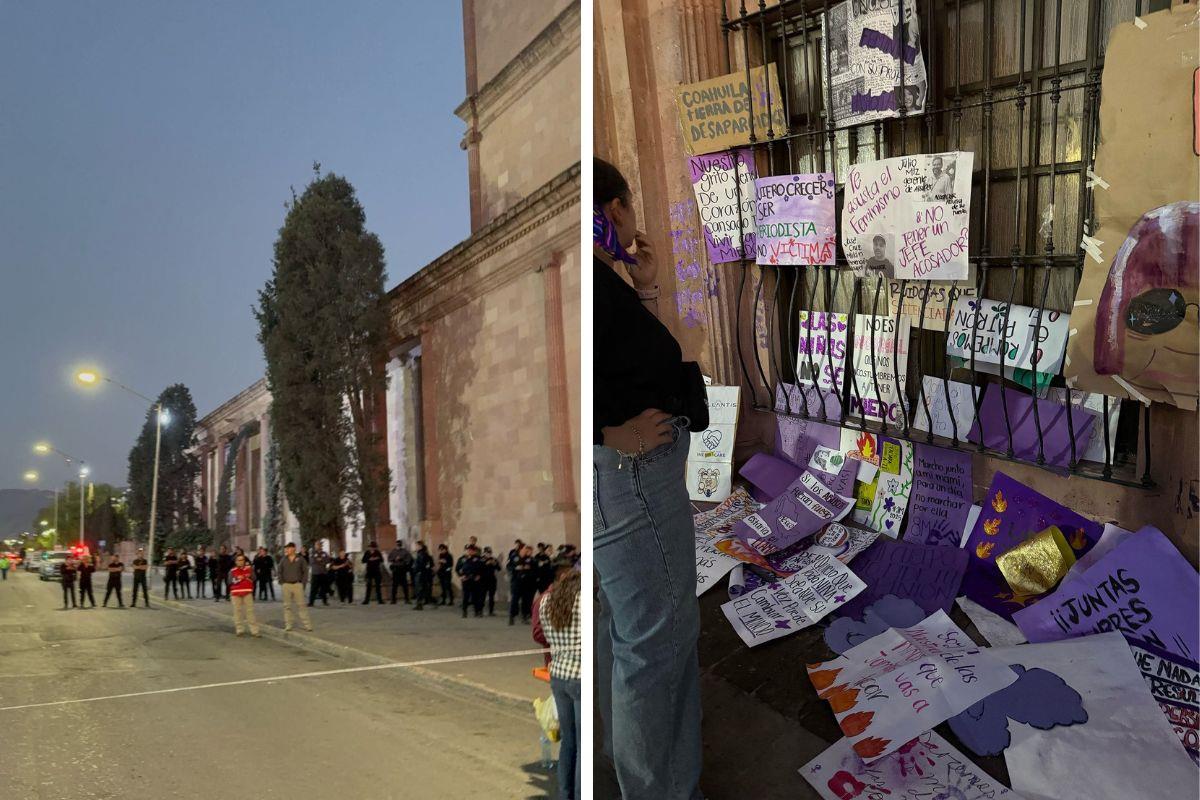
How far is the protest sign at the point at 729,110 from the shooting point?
1.32 m

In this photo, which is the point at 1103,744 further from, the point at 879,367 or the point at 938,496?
→ the point at 879,367

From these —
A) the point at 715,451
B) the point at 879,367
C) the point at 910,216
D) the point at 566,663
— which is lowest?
the point at 566,663

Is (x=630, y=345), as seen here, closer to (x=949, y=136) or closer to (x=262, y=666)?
(x=949, y=136)

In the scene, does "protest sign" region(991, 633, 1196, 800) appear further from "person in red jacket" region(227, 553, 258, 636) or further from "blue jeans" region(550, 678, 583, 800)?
"person in red jacket" region(227, 553, 258, 636)

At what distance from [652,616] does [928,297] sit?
1.99 ft

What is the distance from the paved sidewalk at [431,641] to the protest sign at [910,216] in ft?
2.60

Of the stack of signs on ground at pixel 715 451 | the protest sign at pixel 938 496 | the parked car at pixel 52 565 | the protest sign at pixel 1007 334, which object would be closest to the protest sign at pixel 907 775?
the protest sign at pixel 938 496

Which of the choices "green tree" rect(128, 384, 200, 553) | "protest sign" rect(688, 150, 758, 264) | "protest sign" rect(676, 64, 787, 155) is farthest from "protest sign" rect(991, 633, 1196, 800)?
"green tree" rect(128, 384, 200, 553)

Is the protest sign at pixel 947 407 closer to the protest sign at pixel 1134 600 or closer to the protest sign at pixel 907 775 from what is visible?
the protest sign at pixel 1134 600

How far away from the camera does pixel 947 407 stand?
127 centimetres

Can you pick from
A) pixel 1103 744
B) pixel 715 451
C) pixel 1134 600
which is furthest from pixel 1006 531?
pixel 715 451

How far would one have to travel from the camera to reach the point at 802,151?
1.31m

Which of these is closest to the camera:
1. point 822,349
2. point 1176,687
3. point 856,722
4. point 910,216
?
point 1176,687

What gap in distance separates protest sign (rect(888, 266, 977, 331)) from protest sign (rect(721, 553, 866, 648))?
38cm
